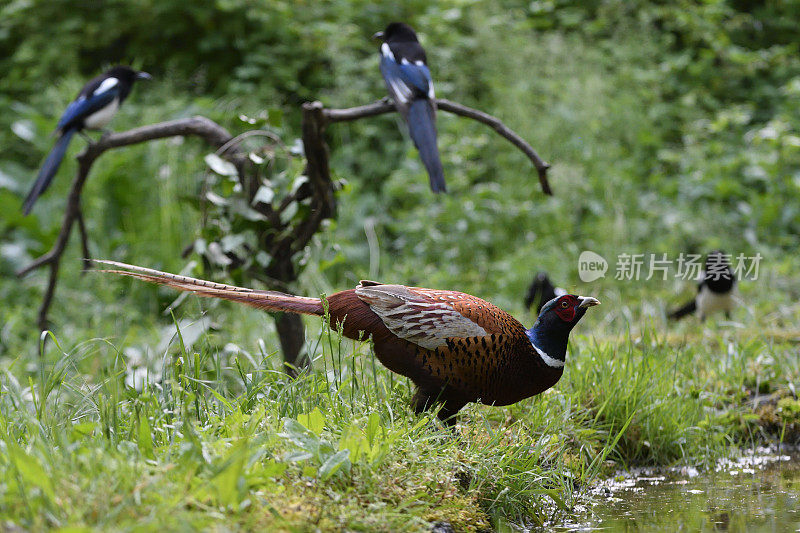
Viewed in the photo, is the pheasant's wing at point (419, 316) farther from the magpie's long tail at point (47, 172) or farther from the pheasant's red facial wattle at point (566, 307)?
the magpie's long tail at point (47, 172)

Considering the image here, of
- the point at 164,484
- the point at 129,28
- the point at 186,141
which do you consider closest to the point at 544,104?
the point at 186,141

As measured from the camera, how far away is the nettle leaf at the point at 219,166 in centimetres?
368

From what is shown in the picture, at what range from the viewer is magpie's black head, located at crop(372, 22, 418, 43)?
464 centimetres

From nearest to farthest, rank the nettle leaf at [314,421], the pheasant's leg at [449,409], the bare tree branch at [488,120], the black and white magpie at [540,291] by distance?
the nettle leaf at [314,421], the pheasant's leg at [449,409], the bare tree branch at [488,120], the black and white magpie at [540,291]

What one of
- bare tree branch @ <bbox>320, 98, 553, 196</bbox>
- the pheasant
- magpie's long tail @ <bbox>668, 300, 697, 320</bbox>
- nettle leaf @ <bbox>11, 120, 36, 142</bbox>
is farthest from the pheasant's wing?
nettle leaf @ <bbox>11, 120, 36, 142</bbox>

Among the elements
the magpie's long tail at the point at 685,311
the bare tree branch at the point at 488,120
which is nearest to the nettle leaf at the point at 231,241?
the bare tree branch at the point at 488,120

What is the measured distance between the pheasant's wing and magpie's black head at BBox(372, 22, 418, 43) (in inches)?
89.2

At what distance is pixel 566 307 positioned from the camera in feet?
9.27

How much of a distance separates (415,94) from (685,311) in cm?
258

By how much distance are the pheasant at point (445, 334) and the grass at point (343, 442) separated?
9 cm

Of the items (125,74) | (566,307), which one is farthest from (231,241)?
(125,74)

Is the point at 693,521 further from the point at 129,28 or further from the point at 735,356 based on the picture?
the point at 129,28

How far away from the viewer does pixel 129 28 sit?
941 cm

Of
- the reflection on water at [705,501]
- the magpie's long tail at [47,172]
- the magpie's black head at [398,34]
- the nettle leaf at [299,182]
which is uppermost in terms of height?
the magpie's black head at [398,34]
